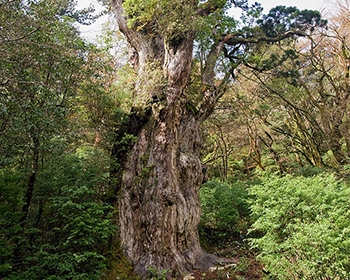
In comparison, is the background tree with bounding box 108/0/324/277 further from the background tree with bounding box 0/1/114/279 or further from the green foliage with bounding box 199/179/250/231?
the green foliage with bounding box 199/179/250/231

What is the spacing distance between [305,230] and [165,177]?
322cm

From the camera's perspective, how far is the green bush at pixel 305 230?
3.89 metres

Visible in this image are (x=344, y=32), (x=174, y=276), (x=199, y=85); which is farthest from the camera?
(x=344, y=32)

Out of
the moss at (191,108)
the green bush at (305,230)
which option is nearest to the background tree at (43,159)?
the moss at (191,108)

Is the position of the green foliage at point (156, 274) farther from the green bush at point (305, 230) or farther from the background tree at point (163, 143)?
the green bush at point (305, 230)

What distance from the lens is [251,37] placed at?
32.8ft

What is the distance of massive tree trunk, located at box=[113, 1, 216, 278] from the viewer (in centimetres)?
578

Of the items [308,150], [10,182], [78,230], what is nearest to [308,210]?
[78,230]

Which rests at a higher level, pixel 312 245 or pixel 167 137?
pixel 167 137

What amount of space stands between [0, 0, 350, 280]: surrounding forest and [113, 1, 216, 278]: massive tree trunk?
31 millimetres

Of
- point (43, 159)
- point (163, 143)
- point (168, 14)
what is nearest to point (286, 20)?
point (168, 14)

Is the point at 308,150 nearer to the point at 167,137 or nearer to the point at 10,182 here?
the point at 167,137

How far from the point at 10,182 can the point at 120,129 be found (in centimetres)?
327

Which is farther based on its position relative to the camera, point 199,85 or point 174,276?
point 199,85
